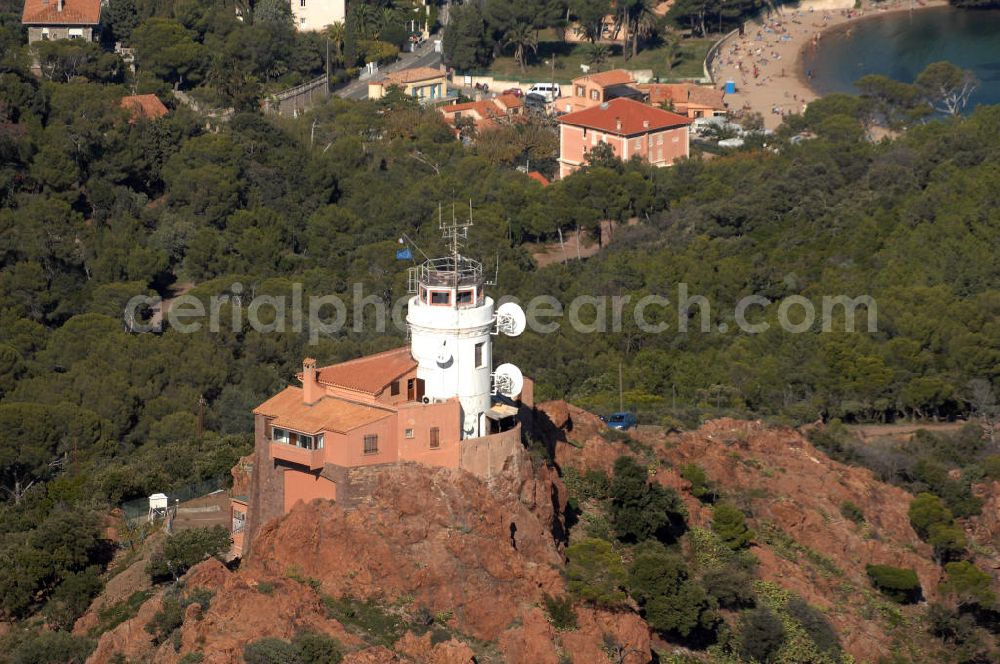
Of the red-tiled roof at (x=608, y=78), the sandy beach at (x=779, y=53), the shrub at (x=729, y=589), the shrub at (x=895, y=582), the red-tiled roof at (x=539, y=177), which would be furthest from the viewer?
the sandy beach at (x=779, y=53)

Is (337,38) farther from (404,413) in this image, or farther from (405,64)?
(404,413)

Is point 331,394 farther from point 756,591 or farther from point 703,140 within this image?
point 703,140

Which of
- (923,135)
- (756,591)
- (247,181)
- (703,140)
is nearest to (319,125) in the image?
(247,181)

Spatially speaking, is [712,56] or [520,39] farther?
[712,56]

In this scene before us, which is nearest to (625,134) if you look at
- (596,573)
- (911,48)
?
(911,48)

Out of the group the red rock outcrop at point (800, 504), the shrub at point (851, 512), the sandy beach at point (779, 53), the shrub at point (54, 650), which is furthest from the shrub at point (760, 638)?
the sandy beach at point (779, 53)

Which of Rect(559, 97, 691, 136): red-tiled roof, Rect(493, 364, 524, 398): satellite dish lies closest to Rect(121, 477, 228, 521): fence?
Rect(493, 364, 524, 398): satellite dish

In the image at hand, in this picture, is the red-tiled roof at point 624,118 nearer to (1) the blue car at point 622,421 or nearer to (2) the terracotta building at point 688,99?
(2) the terracotta building at point 688,99

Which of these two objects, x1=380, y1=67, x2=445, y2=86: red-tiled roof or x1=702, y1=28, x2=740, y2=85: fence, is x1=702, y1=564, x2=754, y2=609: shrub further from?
x1=702, y1=28, x2=740, y2=85: fence
